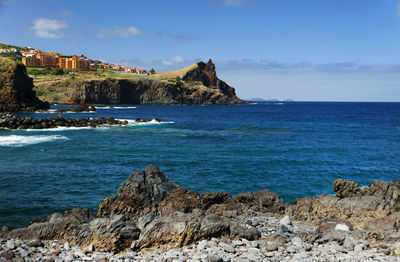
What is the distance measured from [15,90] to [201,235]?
103806 mm

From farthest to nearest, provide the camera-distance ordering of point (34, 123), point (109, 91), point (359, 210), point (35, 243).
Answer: point (109, 91) < point (34, 123) < point (359, 210) < point (35, 243)

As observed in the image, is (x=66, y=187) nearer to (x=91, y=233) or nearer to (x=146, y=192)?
(x=146, y=192)

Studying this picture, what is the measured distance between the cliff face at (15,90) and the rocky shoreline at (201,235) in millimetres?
95251

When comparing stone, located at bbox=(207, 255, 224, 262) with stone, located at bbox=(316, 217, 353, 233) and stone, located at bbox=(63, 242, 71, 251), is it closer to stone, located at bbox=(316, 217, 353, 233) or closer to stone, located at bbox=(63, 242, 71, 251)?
stone, located at bbox=(63, 242, 71, 251)

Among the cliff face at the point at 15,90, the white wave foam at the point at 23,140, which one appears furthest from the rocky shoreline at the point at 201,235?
the cliff face at the point at 15,90

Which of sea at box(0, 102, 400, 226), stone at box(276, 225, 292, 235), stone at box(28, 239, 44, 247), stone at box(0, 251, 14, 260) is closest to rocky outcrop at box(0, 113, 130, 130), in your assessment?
sea at box(0, 102, 400, 226)

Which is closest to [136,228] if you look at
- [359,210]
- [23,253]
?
[23,253]

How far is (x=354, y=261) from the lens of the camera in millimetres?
9188

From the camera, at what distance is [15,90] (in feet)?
322

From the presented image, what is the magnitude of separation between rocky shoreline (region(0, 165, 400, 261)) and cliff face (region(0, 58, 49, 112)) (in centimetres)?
9525

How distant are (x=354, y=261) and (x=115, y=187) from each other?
15536mm

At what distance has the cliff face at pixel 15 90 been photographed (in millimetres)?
95688

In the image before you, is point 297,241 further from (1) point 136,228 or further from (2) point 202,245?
(1) point 136,228

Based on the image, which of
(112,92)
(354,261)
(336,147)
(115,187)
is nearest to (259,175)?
(115,187)
